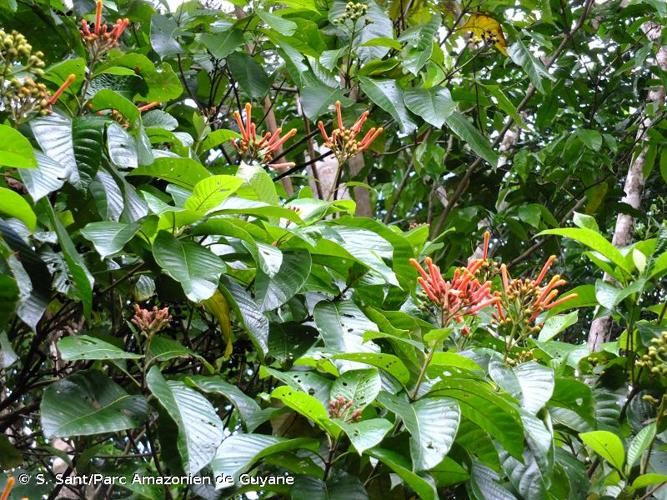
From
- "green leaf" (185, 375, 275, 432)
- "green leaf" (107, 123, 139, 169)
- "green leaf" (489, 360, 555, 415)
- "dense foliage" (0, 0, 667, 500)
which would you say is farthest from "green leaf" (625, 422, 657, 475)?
"green leaf" (107, 123, 139, 169)

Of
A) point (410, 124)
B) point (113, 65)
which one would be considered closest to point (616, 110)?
point (410, 124)

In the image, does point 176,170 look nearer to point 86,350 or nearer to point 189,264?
point 189,264

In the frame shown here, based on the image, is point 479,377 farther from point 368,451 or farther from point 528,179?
point 528,179

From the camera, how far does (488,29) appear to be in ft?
8.68

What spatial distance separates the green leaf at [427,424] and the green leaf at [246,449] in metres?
0.14

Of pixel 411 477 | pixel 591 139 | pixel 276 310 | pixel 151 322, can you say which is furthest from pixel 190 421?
pixel 591 139

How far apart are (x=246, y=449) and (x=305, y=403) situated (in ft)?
0.35

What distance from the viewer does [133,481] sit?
4.81 ft

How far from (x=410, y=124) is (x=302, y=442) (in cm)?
105

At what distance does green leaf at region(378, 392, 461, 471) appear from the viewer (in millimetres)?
1118

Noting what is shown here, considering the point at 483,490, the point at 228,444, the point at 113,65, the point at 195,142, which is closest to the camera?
the point at 228,444

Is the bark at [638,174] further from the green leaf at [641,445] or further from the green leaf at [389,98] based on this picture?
the green leaf at [641,445]

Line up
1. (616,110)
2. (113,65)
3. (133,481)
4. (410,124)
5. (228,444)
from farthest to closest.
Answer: (616,110) < (410,124) < (113,65) < (133,481) < (228,444)

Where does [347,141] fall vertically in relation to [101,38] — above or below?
below
